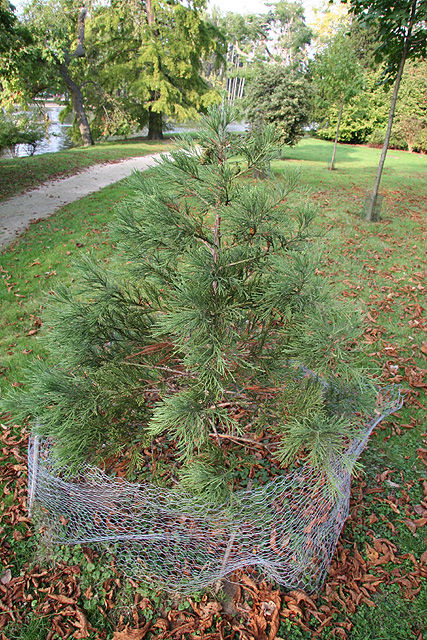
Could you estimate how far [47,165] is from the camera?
14164mm

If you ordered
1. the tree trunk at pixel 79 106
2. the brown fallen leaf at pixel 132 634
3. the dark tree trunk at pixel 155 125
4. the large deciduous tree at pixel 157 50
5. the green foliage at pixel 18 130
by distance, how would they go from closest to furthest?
the brown fallen leaf at pixel 132 634, the green foliage at pixel 18 130, the tree trunk at pixel 79 106, the large deciduous tree at pixel 157 50, the dark tree trunk at pixel 155 125

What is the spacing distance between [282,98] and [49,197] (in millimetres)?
9421

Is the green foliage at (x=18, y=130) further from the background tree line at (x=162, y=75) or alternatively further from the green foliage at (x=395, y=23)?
the green foliage at (x=395, y=23)

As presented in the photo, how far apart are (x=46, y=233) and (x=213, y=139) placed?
732 centimetres

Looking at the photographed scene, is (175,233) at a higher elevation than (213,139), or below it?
below

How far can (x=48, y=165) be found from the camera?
46.5 feet

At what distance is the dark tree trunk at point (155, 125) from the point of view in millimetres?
22752

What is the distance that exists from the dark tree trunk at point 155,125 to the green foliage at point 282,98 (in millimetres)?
9065

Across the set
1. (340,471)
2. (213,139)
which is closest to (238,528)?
(340,471)

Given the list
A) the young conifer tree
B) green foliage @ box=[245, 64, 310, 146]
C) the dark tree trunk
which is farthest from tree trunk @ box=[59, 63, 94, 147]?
the young conifer tree

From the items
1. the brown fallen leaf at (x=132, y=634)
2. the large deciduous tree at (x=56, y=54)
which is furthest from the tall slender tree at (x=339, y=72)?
the brown fallen leaf at (x=132, y=634)

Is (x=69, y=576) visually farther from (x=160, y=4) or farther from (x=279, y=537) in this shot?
(x=160, y=4)

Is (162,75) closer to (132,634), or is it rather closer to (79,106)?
(79,106)

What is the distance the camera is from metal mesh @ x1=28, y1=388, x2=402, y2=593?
7.28 ft
